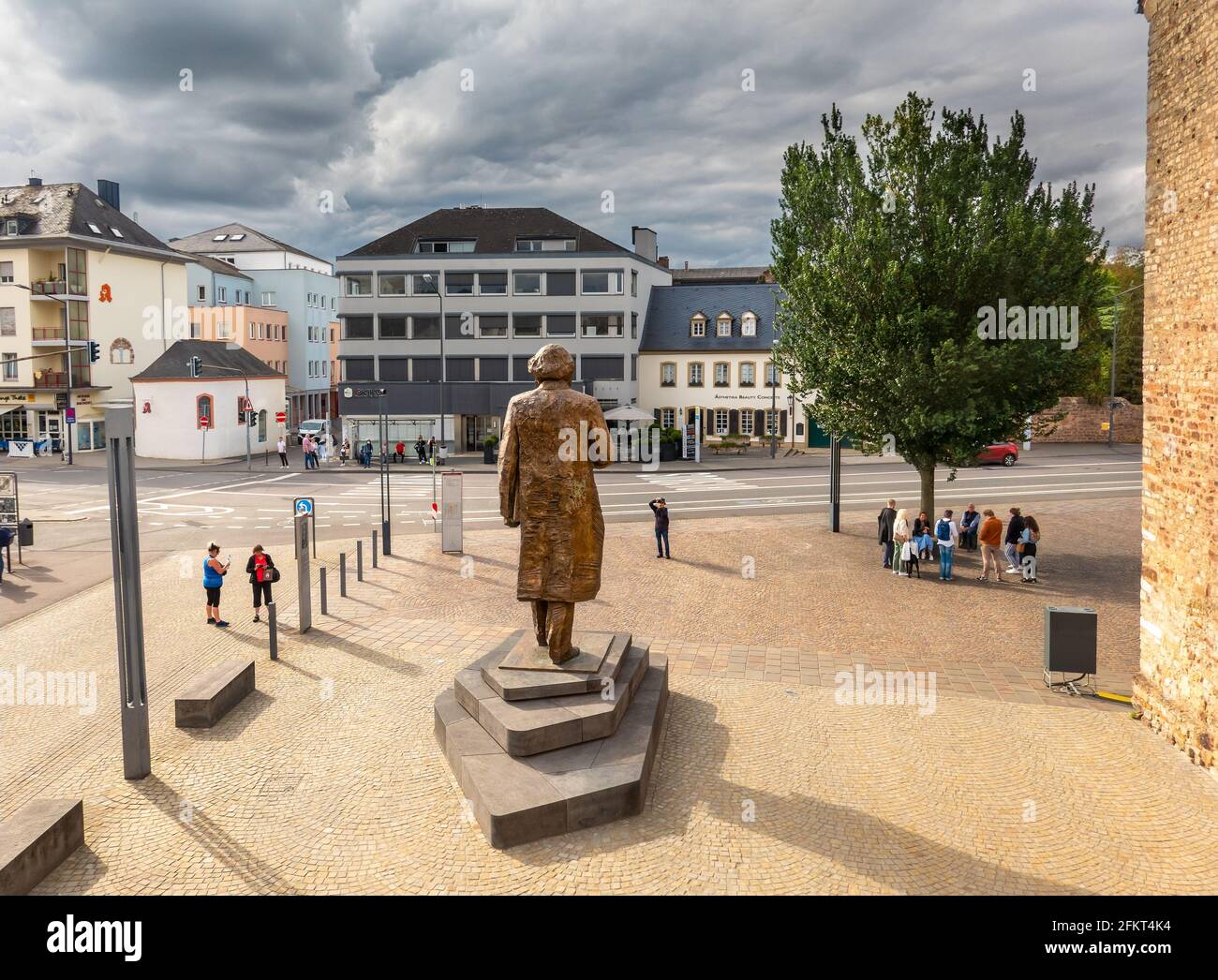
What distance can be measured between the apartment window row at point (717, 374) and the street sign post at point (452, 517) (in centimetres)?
3405

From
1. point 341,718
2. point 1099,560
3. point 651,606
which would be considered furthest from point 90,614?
point 1099,560

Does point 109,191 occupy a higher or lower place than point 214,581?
higher

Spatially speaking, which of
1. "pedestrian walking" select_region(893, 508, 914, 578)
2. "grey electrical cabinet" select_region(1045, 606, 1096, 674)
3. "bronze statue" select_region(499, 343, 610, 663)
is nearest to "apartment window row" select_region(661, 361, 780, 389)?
"pedestrian walking" select_region(893, 508, 914, 578)

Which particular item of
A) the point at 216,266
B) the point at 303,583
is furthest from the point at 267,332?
the point at 303,583

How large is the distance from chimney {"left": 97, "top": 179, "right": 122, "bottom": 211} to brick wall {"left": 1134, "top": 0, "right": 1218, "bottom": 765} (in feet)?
226

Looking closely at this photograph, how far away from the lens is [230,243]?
254ft

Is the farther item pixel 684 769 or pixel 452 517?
pixel 452 517

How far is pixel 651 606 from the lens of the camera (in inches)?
645

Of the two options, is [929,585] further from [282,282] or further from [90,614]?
[282,282]

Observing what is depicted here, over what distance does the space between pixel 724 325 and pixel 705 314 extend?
151cm

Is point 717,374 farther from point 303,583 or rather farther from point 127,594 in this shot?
point 127,594

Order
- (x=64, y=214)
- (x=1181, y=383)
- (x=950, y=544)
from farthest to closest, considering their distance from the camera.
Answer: (x=64, y=214) → (x=950, y=544) → (x=1181, y=383)

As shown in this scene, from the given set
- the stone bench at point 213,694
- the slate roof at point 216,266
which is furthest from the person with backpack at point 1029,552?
the slate roof at point 216,266

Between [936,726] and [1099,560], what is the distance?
12520 mm
